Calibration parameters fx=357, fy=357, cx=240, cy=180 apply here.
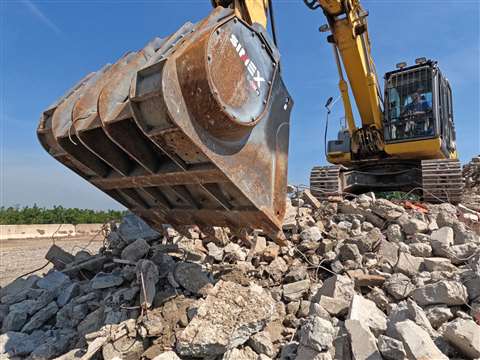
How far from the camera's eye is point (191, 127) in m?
2.28

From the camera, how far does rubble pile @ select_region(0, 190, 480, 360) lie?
2.45 meters

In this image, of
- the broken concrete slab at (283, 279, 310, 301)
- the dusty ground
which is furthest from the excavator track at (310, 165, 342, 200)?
the dusty ground

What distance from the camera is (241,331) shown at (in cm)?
258

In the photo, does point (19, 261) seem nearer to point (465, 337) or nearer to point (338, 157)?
point (338, 157)

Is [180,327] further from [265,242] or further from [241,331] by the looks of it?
[265,242]

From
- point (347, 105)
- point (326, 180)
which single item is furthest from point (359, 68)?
point (326, 180)

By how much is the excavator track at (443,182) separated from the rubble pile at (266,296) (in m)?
→ 2.66

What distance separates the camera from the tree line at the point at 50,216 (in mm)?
21141

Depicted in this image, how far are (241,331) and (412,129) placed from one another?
680cm

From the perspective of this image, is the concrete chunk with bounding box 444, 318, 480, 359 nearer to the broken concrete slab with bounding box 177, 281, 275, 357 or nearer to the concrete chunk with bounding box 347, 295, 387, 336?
the concrete chunk with bounding box 347, 295, 387, 336

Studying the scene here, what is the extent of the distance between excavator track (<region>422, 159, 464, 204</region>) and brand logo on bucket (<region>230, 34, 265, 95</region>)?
5742mm

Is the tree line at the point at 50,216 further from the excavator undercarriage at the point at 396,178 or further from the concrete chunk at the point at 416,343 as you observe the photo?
the concrete chunk at the point at 416,343

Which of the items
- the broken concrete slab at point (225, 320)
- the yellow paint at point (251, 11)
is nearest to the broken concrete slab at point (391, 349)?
the broken concrete slab at point (225, 320)

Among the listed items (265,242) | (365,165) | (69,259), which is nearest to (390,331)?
(265,242)
